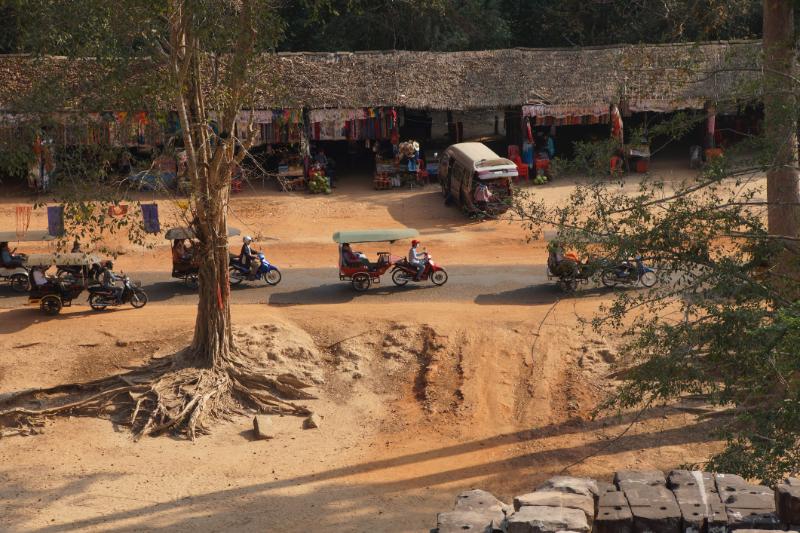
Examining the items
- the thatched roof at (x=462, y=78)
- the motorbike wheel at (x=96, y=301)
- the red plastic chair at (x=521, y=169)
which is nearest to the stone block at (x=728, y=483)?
the motorbike wheel at (x=96, y=301)

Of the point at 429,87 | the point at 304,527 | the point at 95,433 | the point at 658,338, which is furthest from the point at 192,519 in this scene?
the point at 429,87

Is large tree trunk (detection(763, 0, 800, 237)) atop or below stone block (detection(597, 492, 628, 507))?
atop

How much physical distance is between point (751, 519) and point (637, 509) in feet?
3.42

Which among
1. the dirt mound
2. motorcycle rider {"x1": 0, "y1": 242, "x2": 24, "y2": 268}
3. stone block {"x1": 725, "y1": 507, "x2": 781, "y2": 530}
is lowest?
the dirt mound

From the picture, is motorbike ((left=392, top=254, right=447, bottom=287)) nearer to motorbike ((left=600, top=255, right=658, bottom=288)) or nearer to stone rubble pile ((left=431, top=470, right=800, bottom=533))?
motorbike ((left=600, top=255, right=658, bottom=288))

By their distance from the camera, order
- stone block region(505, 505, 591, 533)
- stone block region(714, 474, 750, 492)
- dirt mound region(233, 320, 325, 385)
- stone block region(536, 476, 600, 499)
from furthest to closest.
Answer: dirt mound region(233, 320, 325, 385), stone block region(714, 474, 750, 492), stone block region(536, 476, 600, 499), stone block region(505, 505, 591, 533)

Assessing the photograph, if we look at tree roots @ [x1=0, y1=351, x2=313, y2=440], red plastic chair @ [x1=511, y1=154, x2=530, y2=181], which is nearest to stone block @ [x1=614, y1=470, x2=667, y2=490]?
tree roots @ [x1=0, y1=351, x2=313, y2=440]

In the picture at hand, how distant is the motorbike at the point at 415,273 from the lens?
887 inches

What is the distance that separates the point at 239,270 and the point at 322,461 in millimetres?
7171

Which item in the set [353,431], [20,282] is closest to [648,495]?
[353,431]

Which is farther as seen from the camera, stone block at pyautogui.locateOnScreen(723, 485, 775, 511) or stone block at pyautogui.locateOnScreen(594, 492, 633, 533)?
stone block at pyautogui.locateOnScreen(723, 485, 775, 511)

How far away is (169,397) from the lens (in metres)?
18.5

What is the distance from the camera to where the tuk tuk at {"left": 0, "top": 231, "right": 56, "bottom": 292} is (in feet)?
72.9

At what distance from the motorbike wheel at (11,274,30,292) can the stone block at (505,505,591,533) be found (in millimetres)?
16140
